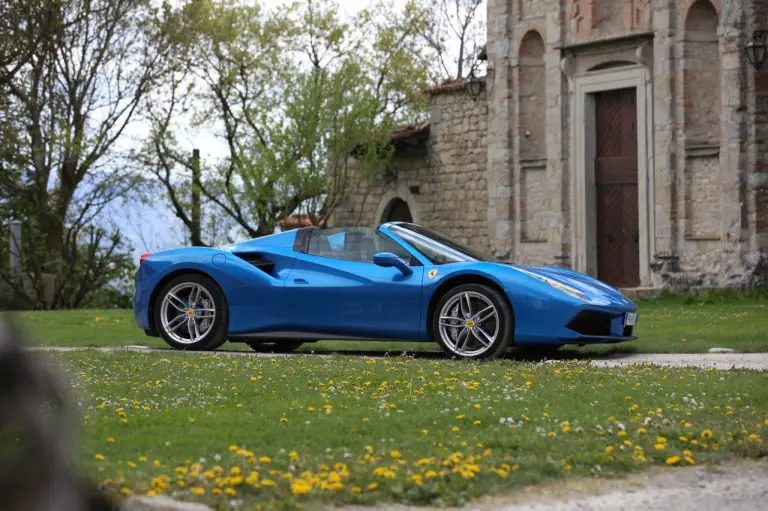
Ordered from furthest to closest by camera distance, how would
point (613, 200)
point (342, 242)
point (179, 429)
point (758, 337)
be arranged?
point (613, 200) → point (758, 337) → point (342, 242) → point (179, 429)

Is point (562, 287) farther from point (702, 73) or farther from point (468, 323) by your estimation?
point (702, 73)

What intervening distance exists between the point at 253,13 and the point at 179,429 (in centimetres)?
3432

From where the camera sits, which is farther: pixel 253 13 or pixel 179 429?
pixel 253 13

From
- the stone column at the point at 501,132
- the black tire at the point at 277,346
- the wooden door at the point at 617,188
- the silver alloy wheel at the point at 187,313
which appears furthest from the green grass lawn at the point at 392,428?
the stone column at the point at 501,132

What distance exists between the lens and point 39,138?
1259 inches

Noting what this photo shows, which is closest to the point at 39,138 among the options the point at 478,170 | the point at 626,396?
the point at 478,170

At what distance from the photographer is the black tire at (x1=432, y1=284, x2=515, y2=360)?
10734mm

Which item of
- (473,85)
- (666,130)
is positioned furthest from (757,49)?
(473,85)

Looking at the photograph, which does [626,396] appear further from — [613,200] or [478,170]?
[478,170]

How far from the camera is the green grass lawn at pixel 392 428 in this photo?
497 cm

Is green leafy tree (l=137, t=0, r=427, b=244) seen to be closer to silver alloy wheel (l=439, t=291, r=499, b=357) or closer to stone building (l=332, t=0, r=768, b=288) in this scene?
stone building (l=332, t=0, r=768, b=288)

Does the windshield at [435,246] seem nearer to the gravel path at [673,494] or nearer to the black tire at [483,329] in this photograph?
the black tire at [483,329]

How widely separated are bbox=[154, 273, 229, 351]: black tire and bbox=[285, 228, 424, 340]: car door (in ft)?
2.53

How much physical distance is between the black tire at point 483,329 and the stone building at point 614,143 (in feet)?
40.8
